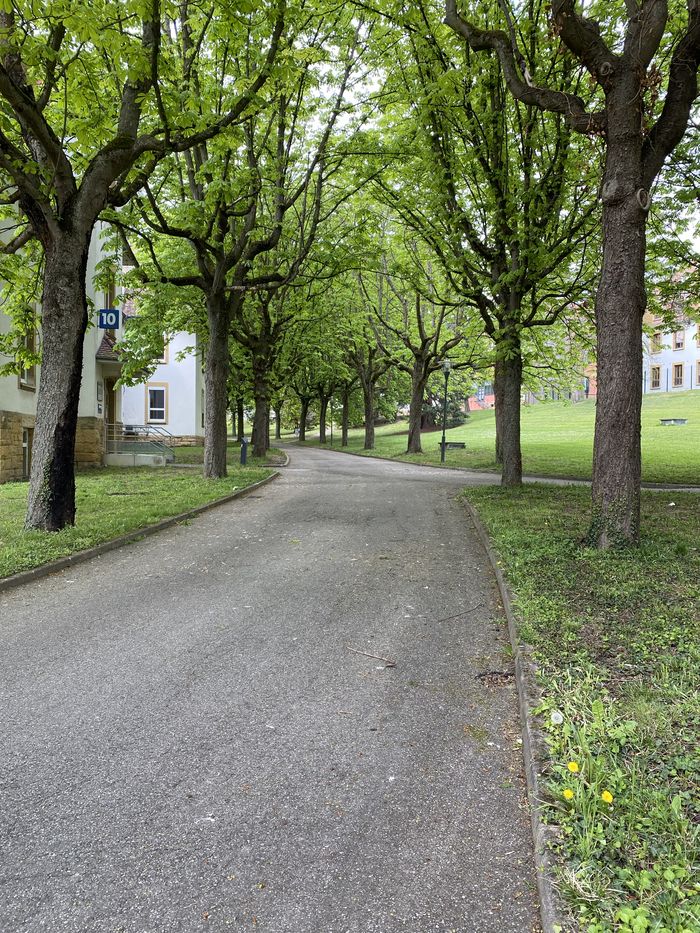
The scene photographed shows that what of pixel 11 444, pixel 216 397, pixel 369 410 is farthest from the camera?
pixel 369 410

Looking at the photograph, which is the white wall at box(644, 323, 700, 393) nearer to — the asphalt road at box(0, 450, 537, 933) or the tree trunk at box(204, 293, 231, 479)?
the tree trunk at box(204, 293, 231, 479)

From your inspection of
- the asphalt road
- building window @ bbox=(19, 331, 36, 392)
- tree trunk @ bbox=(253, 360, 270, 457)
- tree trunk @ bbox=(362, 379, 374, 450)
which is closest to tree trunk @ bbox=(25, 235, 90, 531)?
the asphalt road

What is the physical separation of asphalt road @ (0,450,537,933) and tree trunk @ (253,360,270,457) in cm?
1963

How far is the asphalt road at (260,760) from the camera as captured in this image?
2246 millimetres

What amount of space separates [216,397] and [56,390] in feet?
26.7

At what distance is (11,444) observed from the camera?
15.7 metres

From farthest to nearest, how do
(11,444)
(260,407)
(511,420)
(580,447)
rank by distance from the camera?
1. (580,447)
2. (260,407)
3. (11,444)
4. (511,420)

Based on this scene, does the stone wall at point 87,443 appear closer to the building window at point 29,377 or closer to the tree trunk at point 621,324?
the building window at point 29,377

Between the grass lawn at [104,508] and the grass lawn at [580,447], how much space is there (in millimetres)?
10656

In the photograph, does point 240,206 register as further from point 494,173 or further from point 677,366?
point 677,366

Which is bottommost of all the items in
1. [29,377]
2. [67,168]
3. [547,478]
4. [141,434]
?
[547,478]

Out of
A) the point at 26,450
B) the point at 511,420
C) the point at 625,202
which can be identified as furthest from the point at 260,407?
the point at 625,202

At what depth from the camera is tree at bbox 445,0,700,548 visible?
21.0ft

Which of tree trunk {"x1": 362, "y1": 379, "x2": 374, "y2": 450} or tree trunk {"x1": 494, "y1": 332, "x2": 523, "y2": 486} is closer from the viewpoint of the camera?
tree trunk {"x1": 494, "y1": 332, "x2": 523, "y2": 486}
